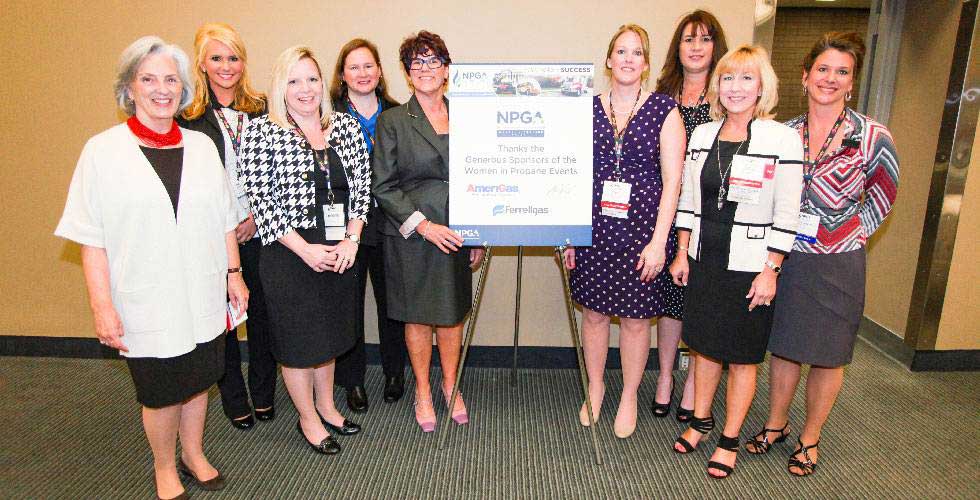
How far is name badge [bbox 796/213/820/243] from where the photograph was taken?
2.32 m

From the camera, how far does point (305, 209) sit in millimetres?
2342

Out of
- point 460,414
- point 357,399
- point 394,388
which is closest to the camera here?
point 460,414

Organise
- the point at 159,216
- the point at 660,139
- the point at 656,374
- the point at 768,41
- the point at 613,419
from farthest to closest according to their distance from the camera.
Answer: the point at 656,374 < the point at 768,41 < the point at 613,419 < the point at 660,139 < the point at 159,216

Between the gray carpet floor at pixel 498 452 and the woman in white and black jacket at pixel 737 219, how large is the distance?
387mm

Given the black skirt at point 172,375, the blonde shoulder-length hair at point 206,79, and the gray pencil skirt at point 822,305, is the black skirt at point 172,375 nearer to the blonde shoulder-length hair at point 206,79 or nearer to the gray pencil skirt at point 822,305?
the blonde shoulder-length hair at point 206,79

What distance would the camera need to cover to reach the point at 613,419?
2.98m

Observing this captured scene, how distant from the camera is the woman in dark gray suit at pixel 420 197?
8.28 ft

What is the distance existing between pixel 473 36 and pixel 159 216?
2.13m

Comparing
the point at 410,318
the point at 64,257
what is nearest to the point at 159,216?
the point at 410,318

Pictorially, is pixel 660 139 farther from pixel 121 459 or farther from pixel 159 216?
pixel 121 459

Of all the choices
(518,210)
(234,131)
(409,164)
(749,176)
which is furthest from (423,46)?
(749,176)

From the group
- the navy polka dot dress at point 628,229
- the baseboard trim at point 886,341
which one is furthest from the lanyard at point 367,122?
the baseboard trim at point 886,341

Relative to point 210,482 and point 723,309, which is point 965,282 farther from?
point 210,482

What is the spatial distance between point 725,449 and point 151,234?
247 centimetres
